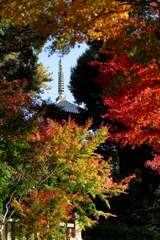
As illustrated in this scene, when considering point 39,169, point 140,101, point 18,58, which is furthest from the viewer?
point 18,58

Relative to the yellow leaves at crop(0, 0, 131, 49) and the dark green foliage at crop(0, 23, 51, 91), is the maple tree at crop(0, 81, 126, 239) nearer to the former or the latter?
the yellow leaves at crop(0, 0, 131, 49)

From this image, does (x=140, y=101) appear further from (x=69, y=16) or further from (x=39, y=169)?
(x=39, y=169)

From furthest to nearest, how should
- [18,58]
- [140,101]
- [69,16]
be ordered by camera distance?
1. [18,58]
2. [140,101]
3. [69,16]

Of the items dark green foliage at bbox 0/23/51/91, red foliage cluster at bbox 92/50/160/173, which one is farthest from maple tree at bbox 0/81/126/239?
dark green foliage at bbox 0/23/51/91

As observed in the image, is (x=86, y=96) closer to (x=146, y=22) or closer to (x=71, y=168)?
(x=71, y=168)

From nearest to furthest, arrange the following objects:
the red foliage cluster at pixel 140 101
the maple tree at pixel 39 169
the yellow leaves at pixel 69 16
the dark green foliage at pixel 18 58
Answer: the maple tree at pixel 39 169
the yellow leaves at pixel 69 16
the red foliage cluster at pixel 140 101
the dark green foliage at pixel 18 58

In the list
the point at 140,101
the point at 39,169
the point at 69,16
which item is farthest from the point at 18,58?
the point at 39,169

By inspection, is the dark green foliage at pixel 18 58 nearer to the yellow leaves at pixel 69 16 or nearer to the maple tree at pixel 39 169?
the yellow leaves at pixel 69 16

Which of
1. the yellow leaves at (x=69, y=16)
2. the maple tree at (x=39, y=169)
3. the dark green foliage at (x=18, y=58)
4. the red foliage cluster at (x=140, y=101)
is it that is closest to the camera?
the maple tree at (x=39, y=169)

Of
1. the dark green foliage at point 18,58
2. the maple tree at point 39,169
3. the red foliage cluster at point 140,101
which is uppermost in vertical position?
the dark green foliage at point 18,58

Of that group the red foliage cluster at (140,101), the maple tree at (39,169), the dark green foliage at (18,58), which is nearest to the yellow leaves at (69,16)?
the red foliage cluster at (140,101)

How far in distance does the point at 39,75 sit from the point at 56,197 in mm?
13022

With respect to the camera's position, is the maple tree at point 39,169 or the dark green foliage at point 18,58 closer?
the maple tree at point 39,169

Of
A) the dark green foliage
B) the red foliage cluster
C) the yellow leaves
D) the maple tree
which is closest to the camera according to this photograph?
the maple tree
